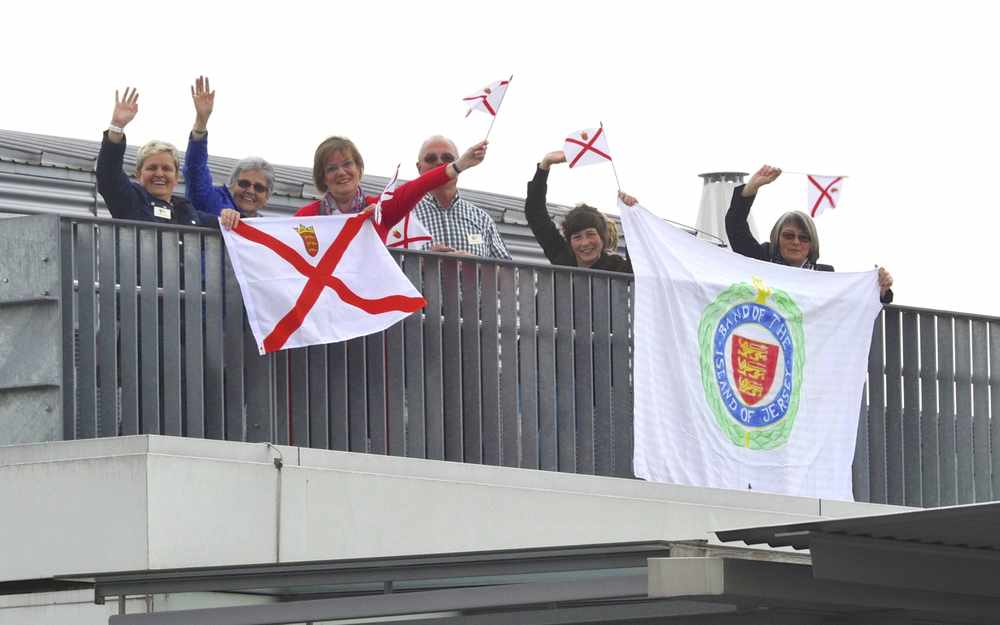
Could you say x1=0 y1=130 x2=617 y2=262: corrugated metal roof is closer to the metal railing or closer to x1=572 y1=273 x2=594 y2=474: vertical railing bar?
x1=572 y1=273 x2=594 y2=474: vertical railing bar

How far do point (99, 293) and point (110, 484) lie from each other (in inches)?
42.4

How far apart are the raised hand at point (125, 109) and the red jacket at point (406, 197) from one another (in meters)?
1.06

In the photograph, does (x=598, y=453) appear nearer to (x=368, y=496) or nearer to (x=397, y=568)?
(x=368, y=496)

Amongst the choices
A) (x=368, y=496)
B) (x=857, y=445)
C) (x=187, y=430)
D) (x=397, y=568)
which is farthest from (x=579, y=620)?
(x=857, y=445)

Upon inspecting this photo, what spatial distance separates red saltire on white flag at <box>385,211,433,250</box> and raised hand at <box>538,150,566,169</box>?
101cm

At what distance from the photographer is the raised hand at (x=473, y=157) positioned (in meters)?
11.3

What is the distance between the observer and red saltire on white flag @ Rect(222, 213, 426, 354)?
1088 centimetres

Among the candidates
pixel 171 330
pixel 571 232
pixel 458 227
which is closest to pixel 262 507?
pixel 171 330

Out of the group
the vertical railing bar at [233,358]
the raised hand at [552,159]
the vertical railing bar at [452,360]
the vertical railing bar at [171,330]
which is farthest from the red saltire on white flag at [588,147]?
the vertical railing bar at [171,330]

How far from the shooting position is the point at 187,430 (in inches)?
419

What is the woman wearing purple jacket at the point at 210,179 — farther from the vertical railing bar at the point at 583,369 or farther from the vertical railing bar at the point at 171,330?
the vertical railing bar at the point at 583,369

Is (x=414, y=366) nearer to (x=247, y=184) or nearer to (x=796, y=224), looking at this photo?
(x=247, y=184)

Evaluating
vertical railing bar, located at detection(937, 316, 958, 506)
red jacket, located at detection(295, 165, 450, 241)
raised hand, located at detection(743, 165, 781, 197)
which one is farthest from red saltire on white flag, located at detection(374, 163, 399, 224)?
vertical railing bar, located at detection(937, 316, 958, 506)

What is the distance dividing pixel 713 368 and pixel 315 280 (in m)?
2.65
